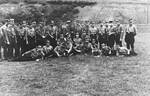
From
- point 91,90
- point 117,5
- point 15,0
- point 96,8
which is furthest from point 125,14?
point 91,90

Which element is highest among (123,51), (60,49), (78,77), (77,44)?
(77,44)

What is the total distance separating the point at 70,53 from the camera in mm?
10938

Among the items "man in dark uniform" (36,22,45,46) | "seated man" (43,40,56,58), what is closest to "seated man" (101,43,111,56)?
"seated man" (43,40,56,58)

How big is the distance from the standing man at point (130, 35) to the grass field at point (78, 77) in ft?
2.02

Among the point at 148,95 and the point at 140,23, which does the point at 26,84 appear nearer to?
the point at 148,95

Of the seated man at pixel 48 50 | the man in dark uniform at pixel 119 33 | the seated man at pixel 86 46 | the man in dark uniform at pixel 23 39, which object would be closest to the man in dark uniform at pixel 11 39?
the man in dark uniform at pixel 23 39

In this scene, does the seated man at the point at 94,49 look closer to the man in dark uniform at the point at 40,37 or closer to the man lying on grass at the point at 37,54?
the man lying on grass at the point at 37,54

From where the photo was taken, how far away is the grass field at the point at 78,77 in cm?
702

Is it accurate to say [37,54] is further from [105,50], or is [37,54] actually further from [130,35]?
[130,35]

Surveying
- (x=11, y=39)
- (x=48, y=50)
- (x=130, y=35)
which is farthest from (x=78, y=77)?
(x=130, y=35)

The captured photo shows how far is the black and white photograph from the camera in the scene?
739cm

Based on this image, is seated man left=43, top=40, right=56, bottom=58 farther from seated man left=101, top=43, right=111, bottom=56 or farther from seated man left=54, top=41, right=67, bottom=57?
seated man left=101, top=43, right=111, bottom=56

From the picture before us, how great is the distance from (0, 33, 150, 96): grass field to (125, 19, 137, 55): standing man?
615mm

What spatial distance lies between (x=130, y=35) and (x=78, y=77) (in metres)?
3.92
